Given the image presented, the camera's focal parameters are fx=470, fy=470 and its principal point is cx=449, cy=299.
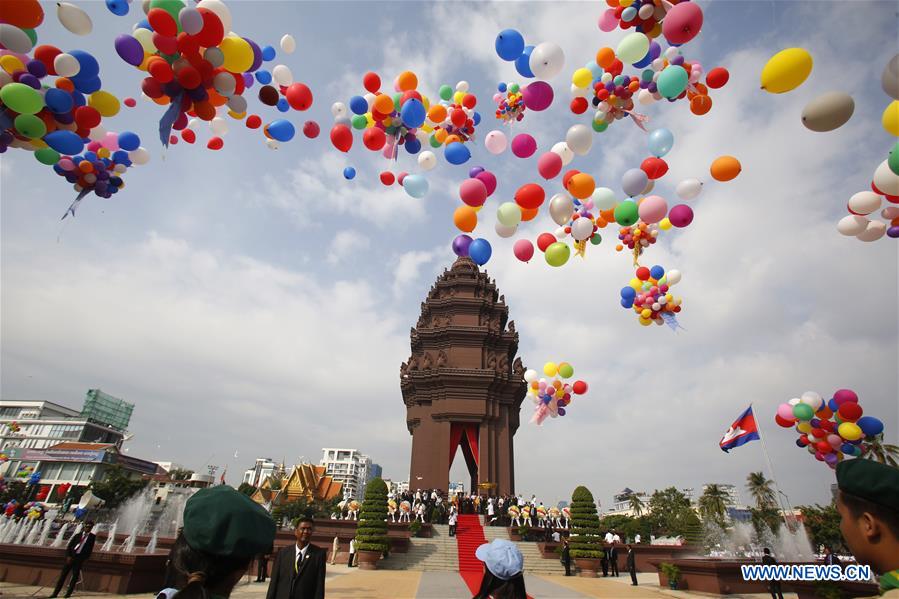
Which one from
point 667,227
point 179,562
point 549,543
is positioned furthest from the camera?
point 549,543

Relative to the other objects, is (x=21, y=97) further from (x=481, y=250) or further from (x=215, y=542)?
(x=215, y=542)

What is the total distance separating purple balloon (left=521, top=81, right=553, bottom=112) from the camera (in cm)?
816

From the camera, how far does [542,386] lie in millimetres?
16859

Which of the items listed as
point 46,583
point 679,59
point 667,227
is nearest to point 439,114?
point 679,59

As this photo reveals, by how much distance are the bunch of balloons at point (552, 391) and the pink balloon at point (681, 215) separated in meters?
7.87

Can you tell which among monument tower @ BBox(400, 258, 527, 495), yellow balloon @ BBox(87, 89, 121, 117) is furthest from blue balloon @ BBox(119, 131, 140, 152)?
monument tower @ BBox(400, 258, 527, 495)

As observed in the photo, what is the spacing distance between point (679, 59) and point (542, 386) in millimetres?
11262

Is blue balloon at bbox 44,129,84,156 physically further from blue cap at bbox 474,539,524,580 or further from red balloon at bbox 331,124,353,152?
blue cap at bbox 474,539,524,580

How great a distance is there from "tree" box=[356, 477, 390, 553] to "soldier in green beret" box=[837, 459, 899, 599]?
1735 cm

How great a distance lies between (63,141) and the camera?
286 inches

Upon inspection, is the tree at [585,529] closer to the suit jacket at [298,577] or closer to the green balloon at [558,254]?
the green balloon at [558,254]

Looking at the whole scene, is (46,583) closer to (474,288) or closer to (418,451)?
(418,451)

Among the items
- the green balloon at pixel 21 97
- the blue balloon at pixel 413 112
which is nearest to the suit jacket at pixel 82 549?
the green balloon at pixel 21 97

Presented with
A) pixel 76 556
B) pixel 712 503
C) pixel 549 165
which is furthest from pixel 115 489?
pixel 712 503
